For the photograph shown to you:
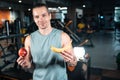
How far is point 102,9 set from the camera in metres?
18.8

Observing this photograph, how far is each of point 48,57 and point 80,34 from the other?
10708 mm

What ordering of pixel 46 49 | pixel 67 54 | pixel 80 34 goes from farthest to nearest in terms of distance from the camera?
pixel 80 34
pixel 46 49
pixel 67 54

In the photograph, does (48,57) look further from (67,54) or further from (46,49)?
(67,54)

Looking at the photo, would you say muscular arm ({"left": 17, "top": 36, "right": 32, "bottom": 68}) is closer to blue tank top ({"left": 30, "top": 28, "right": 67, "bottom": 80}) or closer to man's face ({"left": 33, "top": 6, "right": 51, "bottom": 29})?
blue tank top ({"left": 30, "top": 28, "right": 67, "bottom": 80})

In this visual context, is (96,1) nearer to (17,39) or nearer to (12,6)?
(12,6)

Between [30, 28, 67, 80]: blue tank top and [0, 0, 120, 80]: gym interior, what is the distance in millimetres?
1140

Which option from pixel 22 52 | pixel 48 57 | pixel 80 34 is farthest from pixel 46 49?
pixel 80 34

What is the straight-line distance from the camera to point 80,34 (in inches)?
475

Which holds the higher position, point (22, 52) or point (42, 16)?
point (42, 16)

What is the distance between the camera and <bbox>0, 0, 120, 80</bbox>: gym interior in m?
3.83

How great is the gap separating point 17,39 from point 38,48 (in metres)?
2.80

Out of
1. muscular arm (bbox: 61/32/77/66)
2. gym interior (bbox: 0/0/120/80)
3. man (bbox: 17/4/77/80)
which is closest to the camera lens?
muscular arm (bbox: 61/32/77/66)

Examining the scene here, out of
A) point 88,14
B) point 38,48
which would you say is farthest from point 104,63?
point 88,14

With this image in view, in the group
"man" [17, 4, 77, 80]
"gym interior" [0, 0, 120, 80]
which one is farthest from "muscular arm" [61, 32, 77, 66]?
"gym interior" [0, 0, 120, 80]
